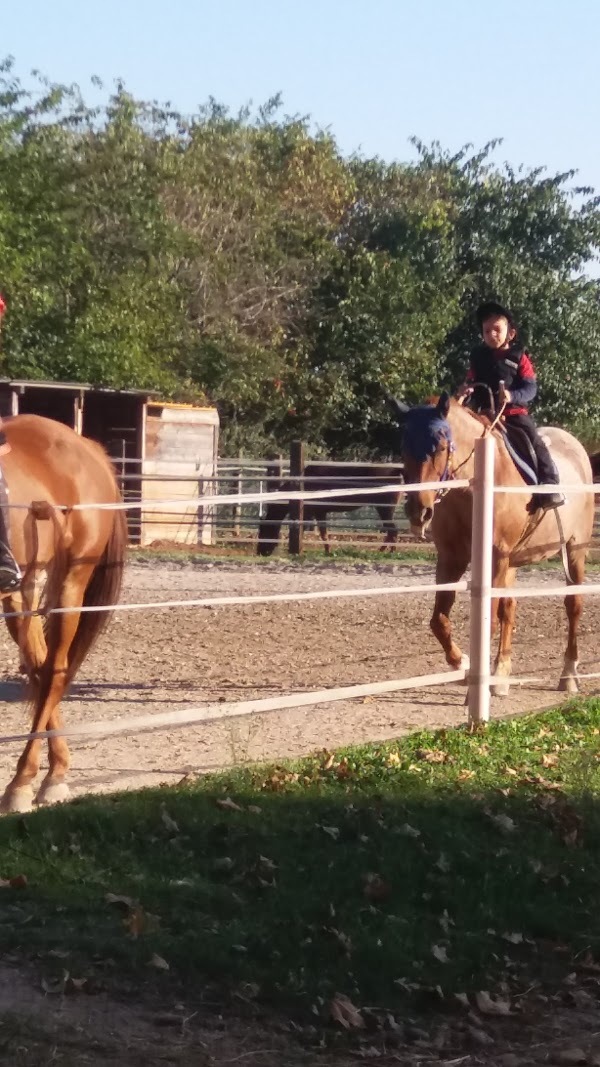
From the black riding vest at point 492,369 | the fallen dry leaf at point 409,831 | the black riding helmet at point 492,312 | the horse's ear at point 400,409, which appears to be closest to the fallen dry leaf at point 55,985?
the fallen dry leaf at point 409,831

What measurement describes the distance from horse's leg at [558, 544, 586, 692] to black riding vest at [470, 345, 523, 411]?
1677mm

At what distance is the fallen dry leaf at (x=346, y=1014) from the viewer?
4262 millimetres

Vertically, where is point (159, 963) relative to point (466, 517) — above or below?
below

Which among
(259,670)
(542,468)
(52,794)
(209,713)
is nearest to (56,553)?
(209,713)

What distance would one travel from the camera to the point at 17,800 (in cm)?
650

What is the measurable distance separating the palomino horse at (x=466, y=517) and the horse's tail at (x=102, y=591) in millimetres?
2169

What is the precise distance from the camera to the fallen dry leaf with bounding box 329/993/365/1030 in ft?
14.0

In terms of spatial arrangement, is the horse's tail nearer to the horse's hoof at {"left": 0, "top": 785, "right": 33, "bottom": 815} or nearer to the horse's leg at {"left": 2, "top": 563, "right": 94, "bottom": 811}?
the horse's leg at {"left": 2, "top": 563, "right": 94, "bottom": 811}

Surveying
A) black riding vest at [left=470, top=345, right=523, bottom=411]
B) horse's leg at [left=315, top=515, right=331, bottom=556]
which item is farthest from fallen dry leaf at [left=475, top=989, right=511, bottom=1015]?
horse's leg at [left=315, top=515, right=331, bottom=556]

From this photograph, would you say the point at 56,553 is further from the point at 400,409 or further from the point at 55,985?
the point at 400,409

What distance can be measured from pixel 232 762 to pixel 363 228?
3883 cm

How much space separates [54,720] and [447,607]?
11.6 ft

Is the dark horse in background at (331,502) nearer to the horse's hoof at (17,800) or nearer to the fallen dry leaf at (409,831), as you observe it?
the horse's hoof at (17,800)

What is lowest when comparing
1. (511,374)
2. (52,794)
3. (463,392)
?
(52,794)
